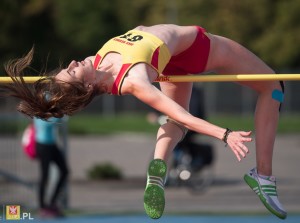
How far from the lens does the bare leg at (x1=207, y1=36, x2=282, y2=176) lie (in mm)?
6758

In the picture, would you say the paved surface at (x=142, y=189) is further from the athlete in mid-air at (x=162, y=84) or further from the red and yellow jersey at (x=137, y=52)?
the red and yellow jersey at (x=137, y=52)

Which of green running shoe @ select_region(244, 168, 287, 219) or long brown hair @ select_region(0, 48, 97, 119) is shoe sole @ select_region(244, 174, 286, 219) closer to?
green running shoe @ select_region(244, 168, 287, 219)

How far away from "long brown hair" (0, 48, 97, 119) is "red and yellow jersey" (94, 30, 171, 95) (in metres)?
0.25

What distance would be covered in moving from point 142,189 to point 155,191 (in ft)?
26.0

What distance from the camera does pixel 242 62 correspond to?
268 inches

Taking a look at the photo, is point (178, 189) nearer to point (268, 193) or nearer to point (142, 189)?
point (142, 189)

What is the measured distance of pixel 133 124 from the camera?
106 ft

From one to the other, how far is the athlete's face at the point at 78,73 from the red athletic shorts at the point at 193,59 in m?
0.67

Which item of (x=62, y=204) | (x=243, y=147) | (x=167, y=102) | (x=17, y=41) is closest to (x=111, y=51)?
(x=167, y=102)

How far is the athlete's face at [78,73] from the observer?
6387mm

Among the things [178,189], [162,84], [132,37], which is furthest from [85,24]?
[132,37]

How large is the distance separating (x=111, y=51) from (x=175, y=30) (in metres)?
0.48

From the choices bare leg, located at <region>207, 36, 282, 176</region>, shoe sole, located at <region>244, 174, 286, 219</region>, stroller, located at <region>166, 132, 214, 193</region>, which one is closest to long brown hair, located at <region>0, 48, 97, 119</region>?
bare leg, located at <region>207, 36, 282, 176</region>
